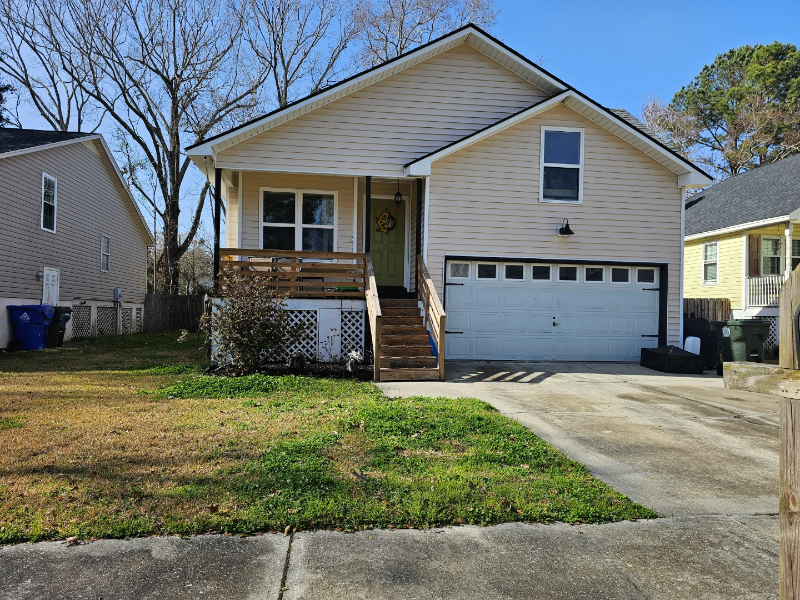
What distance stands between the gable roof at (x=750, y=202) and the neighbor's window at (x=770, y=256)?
3.66 ft

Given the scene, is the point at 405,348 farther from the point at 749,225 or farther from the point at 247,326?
the point at 749,225

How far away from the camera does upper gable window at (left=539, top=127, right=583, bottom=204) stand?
513 inches

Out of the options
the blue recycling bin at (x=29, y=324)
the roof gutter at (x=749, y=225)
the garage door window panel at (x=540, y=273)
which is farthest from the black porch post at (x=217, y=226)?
the roof gutter at (x=749, y=225)

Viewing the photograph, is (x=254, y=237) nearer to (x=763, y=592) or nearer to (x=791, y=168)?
(x=763, y=592)

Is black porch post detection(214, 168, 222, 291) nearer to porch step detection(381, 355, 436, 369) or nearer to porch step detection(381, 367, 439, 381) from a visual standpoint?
porch step detection(381, 355, 436, 369)

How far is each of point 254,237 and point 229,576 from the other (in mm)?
10756

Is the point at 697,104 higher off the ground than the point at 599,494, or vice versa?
the point at 697,104

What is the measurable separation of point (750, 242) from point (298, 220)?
1338cm

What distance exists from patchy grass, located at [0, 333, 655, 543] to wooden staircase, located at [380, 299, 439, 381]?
188cm

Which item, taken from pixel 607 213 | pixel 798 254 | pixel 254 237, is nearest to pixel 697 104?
pixel 798 254

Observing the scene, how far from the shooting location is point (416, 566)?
340 cm

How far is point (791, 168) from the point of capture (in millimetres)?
18828

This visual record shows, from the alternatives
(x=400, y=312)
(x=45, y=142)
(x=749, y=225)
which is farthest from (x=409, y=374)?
(x=45, y=142)

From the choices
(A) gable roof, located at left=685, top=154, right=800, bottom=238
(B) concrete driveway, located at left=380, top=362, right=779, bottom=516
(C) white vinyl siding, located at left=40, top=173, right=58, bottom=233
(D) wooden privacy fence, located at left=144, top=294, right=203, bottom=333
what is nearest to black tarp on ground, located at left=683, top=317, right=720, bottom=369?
(B) concrete driveway, located at left=380, top=362, right=779, bottom=516
